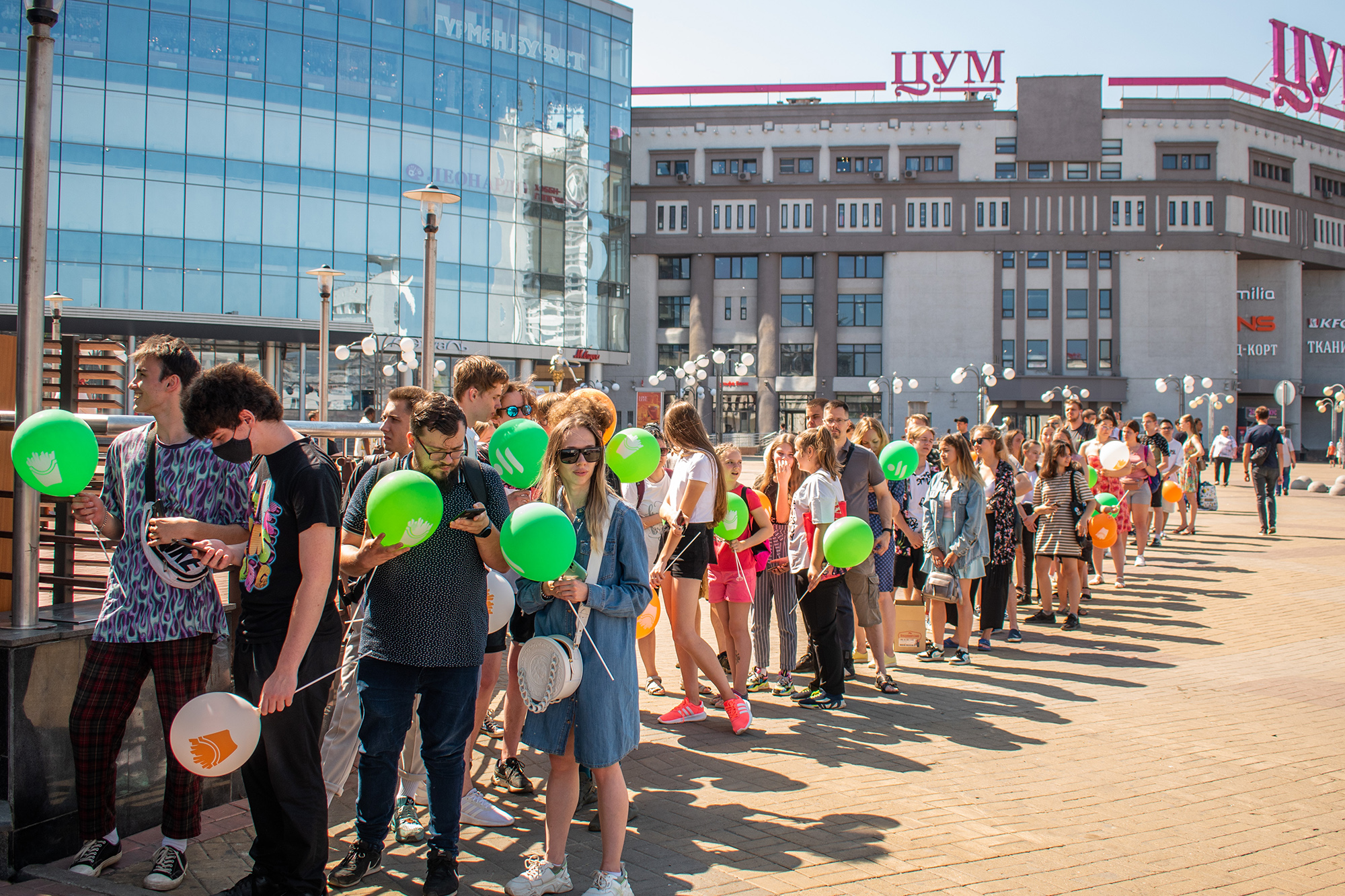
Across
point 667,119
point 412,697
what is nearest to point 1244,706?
point 412,697

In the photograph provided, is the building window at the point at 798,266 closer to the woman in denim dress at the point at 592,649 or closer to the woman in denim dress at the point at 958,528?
the woman in denim dress at the point at 958,528

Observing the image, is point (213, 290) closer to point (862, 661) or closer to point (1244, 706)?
point (862, 661)

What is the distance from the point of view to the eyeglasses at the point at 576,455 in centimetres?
392

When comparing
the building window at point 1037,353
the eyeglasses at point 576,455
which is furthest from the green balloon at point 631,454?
the building window at point 1037,353

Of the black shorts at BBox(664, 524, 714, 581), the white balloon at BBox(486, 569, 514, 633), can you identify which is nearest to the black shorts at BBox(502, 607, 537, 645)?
the white balloon at BBox(486, 569, 514, 633)

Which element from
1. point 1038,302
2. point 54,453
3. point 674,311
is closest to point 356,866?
point 54,453

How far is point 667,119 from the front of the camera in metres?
61.5

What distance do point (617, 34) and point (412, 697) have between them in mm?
46273

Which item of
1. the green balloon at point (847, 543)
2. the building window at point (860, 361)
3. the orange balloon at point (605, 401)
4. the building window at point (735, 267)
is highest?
the building window at point (735, 267)

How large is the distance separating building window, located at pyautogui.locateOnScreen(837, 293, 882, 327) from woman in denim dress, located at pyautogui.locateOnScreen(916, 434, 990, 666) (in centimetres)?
5466

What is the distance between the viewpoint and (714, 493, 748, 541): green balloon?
21.8 feet

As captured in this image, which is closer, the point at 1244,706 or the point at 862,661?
the point at 1244,706

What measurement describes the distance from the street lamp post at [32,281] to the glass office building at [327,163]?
105 feet

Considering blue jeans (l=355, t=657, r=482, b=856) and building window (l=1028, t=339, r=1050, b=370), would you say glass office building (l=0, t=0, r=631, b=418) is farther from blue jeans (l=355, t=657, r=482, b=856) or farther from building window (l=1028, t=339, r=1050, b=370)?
blue jeans (l=355, t=657, r=482, b=856)
